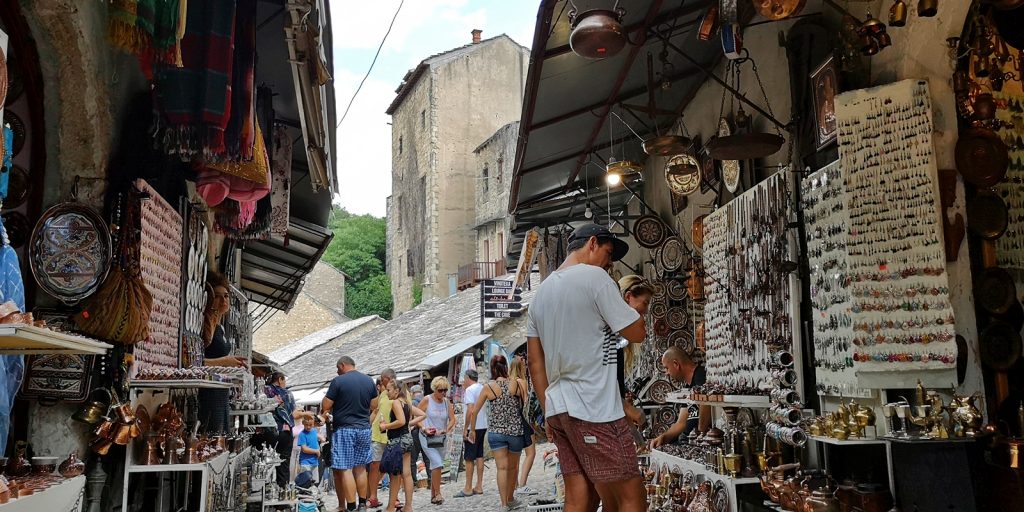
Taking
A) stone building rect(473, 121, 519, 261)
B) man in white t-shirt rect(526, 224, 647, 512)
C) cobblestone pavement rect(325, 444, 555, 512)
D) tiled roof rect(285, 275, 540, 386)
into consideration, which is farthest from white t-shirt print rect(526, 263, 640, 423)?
stone building rect(473, 121, 519, 261)

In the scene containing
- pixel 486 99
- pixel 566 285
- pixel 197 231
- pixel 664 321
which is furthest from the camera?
pixel 486 99

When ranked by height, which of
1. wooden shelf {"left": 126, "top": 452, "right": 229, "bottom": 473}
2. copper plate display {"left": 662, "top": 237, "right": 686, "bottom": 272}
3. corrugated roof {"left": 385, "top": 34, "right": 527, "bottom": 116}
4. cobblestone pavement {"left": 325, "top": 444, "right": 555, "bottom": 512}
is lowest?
cobblestone pavement {"left": 325, "top": 444, "right": 555, "bottom": 512}

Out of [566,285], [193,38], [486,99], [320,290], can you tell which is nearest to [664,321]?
[566,285]

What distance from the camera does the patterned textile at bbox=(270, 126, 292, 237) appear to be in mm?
7543

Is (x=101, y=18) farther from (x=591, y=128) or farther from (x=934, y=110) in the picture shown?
(x=591, y=128)

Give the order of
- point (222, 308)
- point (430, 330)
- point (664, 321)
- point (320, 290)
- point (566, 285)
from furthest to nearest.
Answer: point (320, 290), point (430, 330), point (664, 321), point (222, 308), point (566, 285)

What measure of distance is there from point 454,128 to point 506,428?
98.8 feet

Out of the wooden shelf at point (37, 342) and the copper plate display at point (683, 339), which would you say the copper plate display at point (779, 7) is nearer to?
the wooden shelf at point (37, 342)

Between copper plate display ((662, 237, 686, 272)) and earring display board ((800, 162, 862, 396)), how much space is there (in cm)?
345

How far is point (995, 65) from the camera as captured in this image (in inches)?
179

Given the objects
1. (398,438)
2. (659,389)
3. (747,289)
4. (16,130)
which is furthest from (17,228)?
(659,389)

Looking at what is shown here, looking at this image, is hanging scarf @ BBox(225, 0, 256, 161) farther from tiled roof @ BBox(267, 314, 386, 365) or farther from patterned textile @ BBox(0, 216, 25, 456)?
tiled roof @ BBox(267, 314, 386, 365)

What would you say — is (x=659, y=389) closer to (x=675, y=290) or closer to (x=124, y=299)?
(x=675, y=290)

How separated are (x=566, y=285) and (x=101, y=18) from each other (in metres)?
2.92
